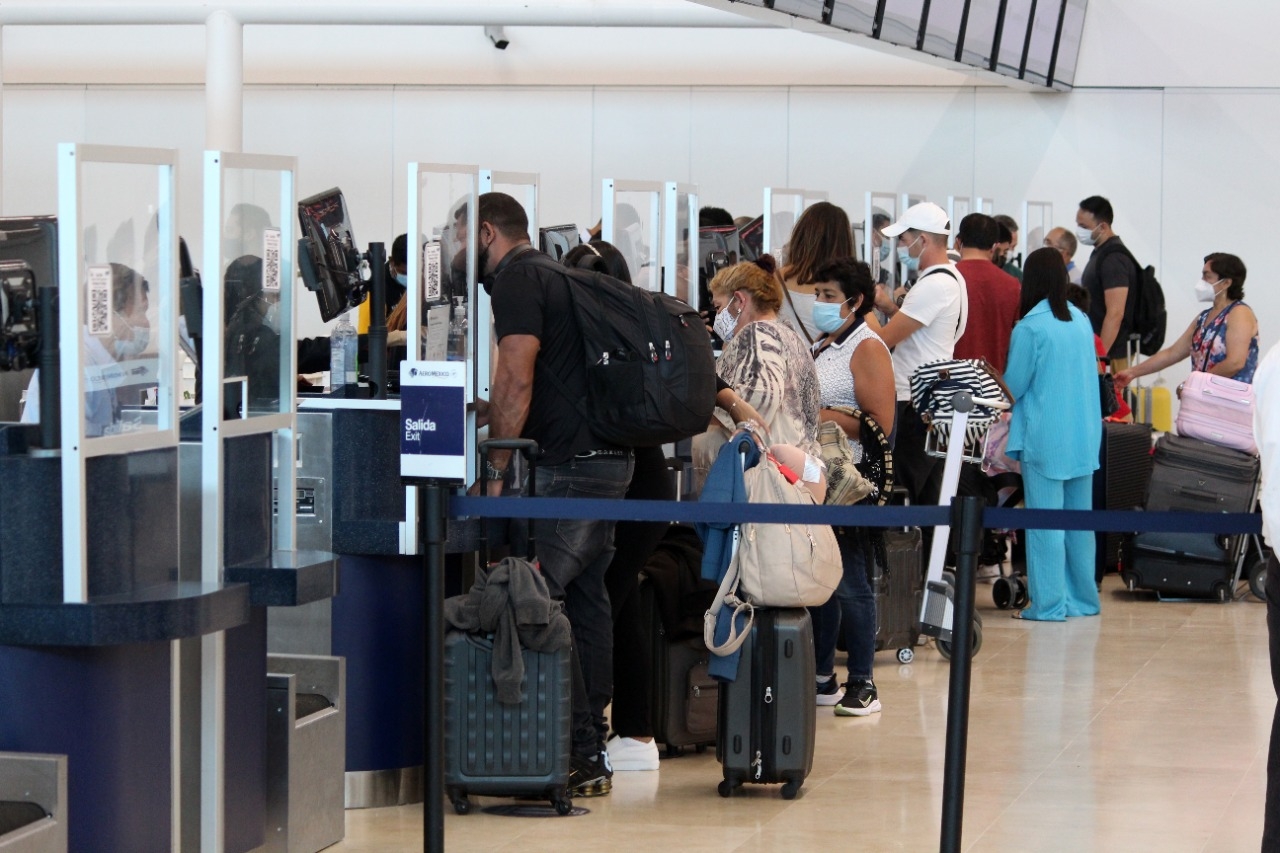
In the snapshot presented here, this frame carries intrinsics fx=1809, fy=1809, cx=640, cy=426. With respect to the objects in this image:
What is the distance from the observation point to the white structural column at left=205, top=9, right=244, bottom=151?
10719 millimetres

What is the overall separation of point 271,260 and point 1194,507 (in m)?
5.44

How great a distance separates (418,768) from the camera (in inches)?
184

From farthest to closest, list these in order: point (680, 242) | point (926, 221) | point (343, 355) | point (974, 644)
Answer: point (926, 221) < point (680, 242) < point (974, 644) < point (343, 355)

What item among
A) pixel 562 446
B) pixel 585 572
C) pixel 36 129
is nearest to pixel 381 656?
pixel 585 572

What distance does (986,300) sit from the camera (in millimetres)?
8117

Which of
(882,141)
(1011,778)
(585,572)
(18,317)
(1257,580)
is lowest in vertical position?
(1011,778)

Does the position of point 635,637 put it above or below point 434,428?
below

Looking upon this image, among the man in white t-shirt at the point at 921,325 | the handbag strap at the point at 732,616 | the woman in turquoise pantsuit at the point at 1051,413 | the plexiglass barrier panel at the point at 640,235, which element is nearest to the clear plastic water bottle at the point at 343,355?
the handbag strap at the point at 732,616

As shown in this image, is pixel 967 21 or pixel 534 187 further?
pixel 967 21

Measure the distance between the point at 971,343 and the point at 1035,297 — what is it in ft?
1.83

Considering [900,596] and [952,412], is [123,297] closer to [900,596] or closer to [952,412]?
[952,412]

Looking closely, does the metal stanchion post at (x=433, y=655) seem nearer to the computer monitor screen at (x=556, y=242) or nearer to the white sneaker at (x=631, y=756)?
the white sneaker at (x=631, y=756)

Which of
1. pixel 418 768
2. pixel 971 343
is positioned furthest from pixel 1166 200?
pixel 418 768

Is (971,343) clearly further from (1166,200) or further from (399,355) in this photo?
(1166,200)
